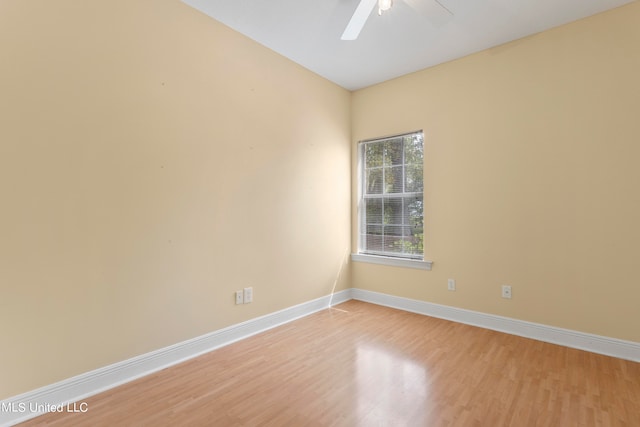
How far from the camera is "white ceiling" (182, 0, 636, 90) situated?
7.52ft

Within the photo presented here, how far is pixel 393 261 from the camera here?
11.7ft

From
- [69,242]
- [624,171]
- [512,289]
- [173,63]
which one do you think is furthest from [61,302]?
[624,171]

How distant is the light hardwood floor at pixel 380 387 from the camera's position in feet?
5.39

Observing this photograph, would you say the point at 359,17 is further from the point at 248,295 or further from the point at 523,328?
the point at 523,328

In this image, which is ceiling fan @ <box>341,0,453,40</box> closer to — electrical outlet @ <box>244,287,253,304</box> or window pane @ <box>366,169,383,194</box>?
window pane @ <box>366,169,383,194</box>

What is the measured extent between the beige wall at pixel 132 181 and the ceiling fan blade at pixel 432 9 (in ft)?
4.84

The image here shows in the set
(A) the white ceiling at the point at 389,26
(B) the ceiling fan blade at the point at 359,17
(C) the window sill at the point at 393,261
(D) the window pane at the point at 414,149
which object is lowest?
(C) the window sill at the point at 393,261

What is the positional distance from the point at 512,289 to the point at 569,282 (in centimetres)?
43

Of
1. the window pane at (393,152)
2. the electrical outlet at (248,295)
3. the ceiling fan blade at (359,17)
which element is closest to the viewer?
the ceiling fan blade at (359,17)

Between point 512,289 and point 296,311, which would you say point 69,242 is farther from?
point 512,289

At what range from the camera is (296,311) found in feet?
10.5

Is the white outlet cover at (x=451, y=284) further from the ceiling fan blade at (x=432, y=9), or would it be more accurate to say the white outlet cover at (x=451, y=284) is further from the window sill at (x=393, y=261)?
the ceiling fan blade at (x=432, y=9)

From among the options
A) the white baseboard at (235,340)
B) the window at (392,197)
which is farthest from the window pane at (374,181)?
the white baseboard at (235,340)

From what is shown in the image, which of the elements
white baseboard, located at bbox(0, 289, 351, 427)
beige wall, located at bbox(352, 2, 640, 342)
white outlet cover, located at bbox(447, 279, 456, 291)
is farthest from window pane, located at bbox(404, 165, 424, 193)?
white baseboard, located at bbox(0, 289, 351, 427)
